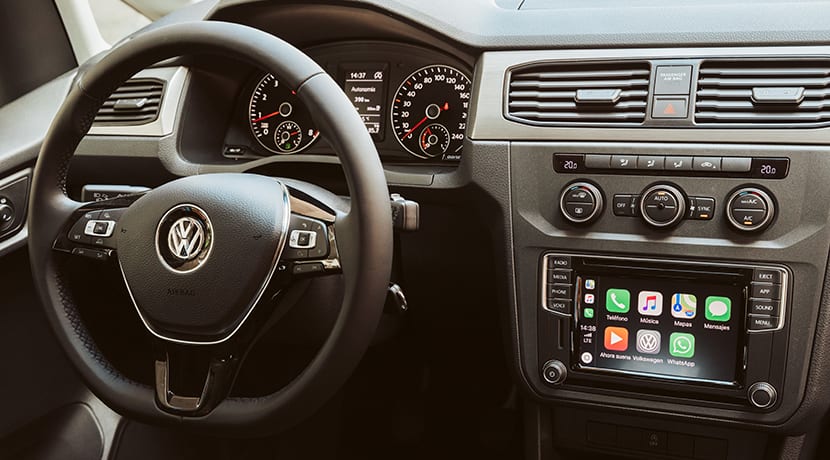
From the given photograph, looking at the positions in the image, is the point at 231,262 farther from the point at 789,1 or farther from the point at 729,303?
the point at 789,1

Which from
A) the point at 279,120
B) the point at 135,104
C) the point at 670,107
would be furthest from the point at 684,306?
the point at 135,104

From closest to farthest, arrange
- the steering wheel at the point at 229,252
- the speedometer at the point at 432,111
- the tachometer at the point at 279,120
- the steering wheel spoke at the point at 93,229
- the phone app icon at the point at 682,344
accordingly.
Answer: the steering wheel at the point at 229,252
the steering wheel spoke at the point at 93,229
the phone app icon at the point at 682,344
the speedometer at the point at 432,111
the tachometer at the point at 279,120

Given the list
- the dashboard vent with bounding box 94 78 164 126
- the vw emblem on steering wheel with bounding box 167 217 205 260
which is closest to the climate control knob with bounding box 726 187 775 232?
the vw emblem on steering wheel with bounding box 167 217 205 260

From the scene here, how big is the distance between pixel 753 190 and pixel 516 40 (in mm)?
436

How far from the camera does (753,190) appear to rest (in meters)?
1.12

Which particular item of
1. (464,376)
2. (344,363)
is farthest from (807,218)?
(464,376)

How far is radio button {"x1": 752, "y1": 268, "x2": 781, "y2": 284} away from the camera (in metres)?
1.13

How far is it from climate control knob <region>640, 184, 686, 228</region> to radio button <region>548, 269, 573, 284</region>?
0.15 meters

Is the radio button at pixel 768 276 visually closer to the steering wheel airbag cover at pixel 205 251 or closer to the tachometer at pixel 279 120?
the steering wheel airbag cover at pixel 205 251

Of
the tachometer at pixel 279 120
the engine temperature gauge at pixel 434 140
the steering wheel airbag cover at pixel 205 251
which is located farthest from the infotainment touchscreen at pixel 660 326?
the tachometer at pixel 279 120

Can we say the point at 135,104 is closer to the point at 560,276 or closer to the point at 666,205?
the point at 560,276

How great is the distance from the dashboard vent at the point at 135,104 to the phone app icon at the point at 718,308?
1076 millimetres

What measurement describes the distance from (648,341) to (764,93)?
41cm

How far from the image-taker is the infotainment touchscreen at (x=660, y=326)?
1.17m
